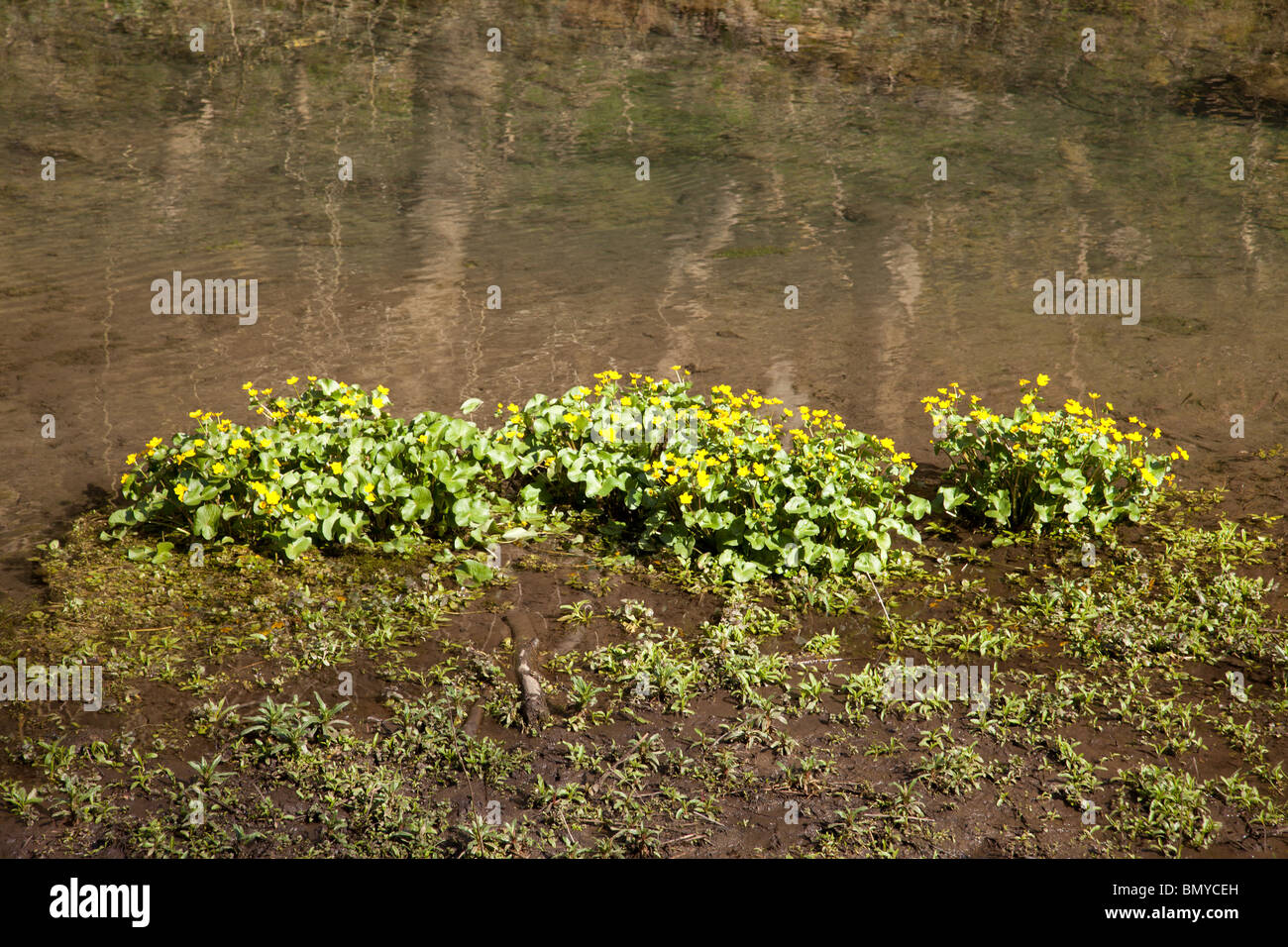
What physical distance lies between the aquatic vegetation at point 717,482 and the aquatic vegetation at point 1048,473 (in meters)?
0.39

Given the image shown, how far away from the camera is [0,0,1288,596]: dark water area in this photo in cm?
709

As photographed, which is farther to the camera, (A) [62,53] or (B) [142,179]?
(A) [62,53]

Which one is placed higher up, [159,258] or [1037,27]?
[1037,27]

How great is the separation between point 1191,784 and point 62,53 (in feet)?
65.6

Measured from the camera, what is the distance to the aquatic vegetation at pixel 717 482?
4754 mm

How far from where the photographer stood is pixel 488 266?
945cm

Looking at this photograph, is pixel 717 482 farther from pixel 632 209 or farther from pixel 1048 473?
pixel 632 209

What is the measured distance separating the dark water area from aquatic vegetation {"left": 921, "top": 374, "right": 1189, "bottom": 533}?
2.78 feet

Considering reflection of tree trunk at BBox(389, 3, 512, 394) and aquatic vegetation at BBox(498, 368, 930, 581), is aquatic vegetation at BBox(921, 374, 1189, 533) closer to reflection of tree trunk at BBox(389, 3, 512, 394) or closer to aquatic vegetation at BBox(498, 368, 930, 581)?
aquatic vegetation at BBox(498, 368, 930, 581)

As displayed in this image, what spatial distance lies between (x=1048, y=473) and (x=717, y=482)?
162cm

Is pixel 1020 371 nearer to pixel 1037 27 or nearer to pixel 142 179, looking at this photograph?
pixel 142 179

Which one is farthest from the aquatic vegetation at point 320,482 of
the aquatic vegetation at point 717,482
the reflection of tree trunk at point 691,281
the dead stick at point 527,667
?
the reflection of tree trunk at point 691,281

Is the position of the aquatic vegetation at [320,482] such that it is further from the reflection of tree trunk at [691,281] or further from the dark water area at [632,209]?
the reflection of tree trunk at [691,281]
